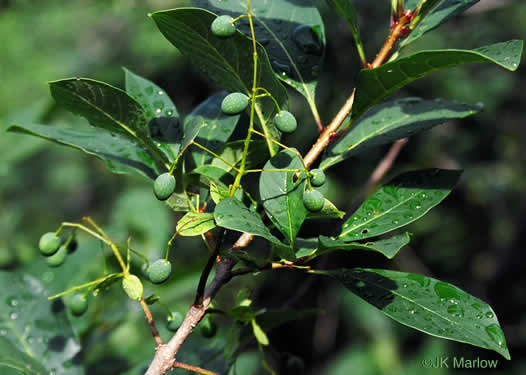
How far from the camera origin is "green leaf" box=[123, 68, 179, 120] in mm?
901

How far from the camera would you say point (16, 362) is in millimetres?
896

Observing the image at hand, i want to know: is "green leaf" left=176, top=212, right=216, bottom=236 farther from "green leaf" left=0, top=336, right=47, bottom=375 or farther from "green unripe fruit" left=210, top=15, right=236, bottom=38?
"green leaf" left=0, top=336, right=47, bottom=375

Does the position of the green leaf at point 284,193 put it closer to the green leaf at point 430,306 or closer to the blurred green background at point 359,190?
the green leaf at point 430,306

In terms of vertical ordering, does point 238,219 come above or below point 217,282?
above

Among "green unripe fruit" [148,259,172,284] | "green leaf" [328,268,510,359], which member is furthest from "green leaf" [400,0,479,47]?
"green unripe fruit" [148,259,172,284]

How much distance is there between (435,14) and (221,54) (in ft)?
1.32

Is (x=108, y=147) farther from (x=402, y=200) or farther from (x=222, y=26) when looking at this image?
(x=402, y=200)

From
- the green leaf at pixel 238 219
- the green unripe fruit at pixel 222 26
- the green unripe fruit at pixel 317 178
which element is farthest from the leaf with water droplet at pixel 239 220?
the green unripe fruit at pixel 222 26

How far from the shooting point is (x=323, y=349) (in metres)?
2.76

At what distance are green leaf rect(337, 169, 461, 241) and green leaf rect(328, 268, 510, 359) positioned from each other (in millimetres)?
77

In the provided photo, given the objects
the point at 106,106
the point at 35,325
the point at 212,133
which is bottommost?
the point at 35,325

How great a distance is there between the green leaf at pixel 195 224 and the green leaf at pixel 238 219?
0.04 m

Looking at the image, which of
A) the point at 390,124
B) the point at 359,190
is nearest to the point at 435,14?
the point at 390,124

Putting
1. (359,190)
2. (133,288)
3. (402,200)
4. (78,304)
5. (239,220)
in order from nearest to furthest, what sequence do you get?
(239,220)
(133,288)
(402,200)
(78,304)
(359,190)
